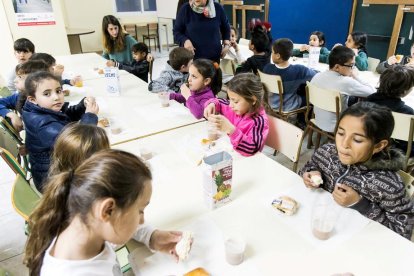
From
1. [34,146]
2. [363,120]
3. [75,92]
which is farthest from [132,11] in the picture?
[363,120]

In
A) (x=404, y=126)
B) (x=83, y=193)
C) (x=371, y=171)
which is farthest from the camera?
(x=404, y=126)

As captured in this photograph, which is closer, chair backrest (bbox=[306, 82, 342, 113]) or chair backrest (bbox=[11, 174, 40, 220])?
chair backrest (bbox=[11, 174, 40, 220])

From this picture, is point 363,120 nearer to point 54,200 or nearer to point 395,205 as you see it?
point 395,205

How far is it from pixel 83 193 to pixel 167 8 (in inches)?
315

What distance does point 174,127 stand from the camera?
7.04 ft

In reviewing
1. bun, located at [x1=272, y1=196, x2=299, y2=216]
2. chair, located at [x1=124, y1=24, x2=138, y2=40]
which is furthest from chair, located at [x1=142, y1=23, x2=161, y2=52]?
bun, located at [x1=272, y1=196, x2=299, y2=216]

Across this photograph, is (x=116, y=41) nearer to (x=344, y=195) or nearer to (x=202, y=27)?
(x=202, y=27)

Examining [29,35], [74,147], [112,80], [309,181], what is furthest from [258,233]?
[29,35]

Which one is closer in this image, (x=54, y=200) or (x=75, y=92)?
(x=54, y=200)

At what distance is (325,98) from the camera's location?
268 cm

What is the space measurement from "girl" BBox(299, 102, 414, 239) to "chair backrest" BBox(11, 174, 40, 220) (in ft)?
4.16

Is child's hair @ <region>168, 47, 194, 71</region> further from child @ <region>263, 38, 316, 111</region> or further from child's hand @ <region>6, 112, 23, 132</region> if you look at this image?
child's hand @ <region>6, 112, 23, 132</region>

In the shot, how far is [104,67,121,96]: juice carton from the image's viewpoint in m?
2.77

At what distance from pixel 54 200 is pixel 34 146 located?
1.27 meters
